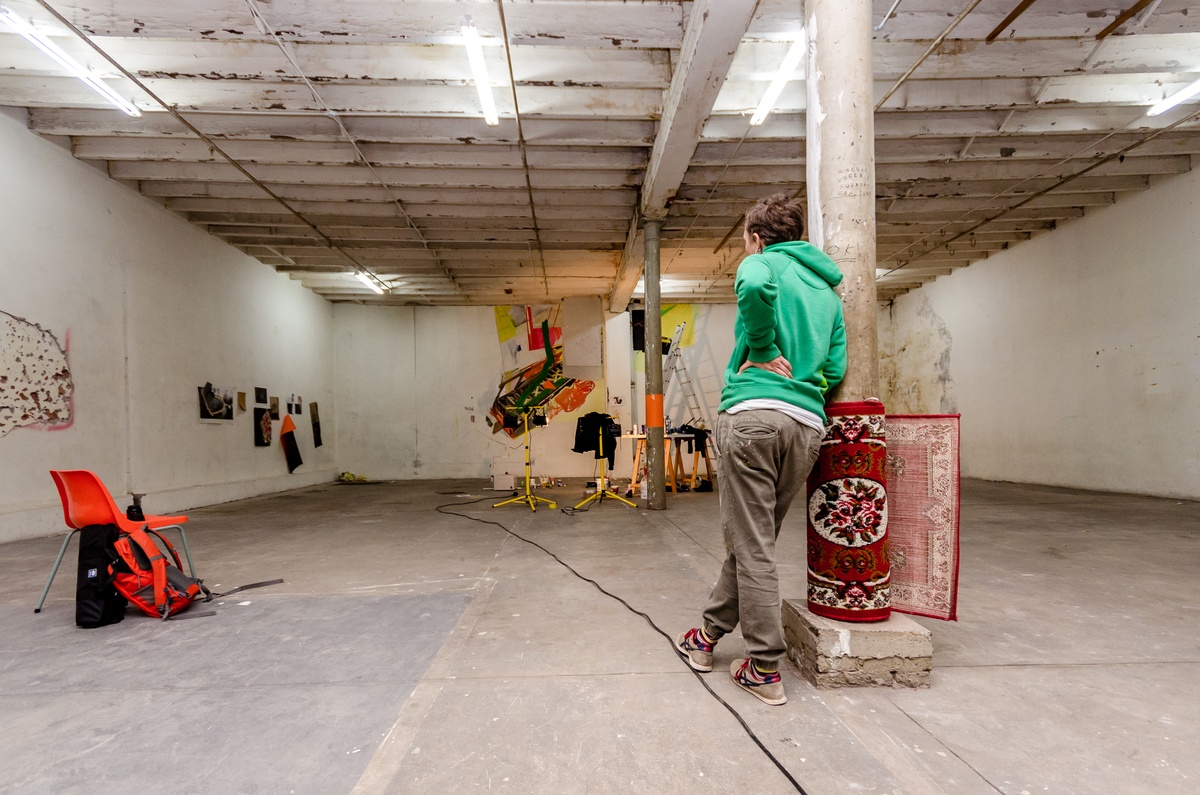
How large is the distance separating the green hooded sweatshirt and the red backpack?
2830mm

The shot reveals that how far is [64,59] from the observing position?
451 cm

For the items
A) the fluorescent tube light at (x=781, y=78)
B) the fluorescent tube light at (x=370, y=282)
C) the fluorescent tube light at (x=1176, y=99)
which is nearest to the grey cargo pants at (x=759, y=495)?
the fluorescent tube light at (x=781, y=78)

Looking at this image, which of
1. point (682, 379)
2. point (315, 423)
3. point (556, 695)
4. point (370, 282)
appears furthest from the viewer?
point (682, 379)

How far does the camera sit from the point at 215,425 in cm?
825

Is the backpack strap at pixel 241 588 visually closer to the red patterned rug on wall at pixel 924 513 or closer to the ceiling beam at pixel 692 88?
the red patterned rug on wall at pixel 924 513

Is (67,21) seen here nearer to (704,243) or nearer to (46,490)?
(46,490)

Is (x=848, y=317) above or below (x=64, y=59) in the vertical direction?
below

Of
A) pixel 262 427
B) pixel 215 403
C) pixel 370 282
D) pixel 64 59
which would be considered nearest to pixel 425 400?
pixel 370 282

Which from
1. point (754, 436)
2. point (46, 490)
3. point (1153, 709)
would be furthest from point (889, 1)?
point (46, 490)

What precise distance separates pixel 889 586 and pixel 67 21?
20.6ft

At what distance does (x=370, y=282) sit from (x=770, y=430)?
418 inches

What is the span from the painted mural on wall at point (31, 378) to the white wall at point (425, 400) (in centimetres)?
663

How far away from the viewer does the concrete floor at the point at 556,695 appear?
4.80 feet

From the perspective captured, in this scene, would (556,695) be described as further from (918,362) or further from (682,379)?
(918,362)
